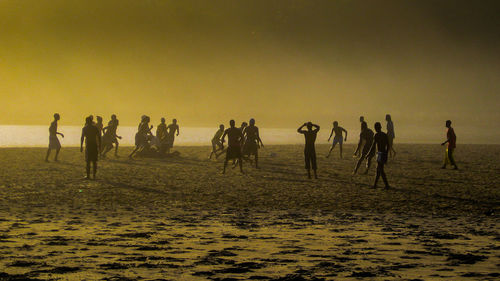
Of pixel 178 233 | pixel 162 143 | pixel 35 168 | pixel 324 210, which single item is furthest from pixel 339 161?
pixel 178 233

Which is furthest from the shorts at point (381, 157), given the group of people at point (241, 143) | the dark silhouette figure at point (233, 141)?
the dark silhouette figure at point (233, 141)

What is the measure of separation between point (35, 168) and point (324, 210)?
577 inches

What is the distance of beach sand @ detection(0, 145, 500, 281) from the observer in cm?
732

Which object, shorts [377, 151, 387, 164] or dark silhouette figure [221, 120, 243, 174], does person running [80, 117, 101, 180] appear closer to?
dark silhouette figure [221, 120, 243, 174]

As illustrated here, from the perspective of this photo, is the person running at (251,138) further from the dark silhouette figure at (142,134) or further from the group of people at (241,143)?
the dark silhouette figure at (142,134)

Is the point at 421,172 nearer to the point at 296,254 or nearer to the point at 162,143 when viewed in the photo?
the point at 162,143

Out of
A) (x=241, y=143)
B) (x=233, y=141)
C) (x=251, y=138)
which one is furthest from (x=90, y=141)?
(x=251, y=138)

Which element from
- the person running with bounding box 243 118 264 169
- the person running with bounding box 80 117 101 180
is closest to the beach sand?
the person running with bounding box 80 117 101 180

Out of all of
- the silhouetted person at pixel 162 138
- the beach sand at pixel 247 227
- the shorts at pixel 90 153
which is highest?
the silhouetted person at pixel 162 138

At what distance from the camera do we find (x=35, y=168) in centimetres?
2362

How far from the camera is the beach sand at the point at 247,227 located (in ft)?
24.0

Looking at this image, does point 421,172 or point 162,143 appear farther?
point 162,143

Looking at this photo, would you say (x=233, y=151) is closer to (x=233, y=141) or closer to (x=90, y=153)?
(x=233, y=141)

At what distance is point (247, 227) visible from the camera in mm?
10641
